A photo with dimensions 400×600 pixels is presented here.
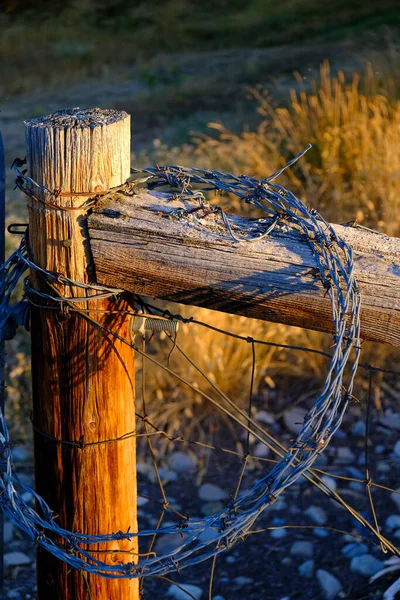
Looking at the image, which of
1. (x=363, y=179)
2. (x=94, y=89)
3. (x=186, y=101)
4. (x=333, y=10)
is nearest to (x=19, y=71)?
(x=94, y=89)

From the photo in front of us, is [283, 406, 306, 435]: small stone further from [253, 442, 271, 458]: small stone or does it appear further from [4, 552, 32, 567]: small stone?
[4, 552, 32, 567]: small stone

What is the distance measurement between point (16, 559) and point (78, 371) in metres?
1.64

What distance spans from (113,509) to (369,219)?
316 centimetres

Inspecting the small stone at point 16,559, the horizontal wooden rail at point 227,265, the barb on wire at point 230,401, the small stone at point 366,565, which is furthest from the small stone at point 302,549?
the horizontal wooden rail at point 227,265

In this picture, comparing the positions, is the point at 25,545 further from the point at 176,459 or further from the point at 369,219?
the point at 369,219

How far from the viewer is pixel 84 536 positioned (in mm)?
1507

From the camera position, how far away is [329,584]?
103 inches

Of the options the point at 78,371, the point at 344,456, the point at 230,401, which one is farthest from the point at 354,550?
the point at 78,371

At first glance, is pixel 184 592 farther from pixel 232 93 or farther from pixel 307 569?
pixel 232 93

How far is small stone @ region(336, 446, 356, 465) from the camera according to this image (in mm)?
3293

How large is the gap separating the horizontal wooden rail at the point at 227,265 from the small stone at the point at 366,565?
153 cm

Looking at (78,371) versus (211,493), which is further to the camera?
(211,493)

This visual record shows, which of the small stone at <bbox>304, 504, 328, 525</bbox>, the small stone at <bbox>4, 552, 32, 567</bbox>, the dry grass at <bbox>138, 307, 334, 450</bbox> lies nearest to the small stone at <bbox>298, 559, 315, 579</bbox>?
the small stone at <bbox>304, 504, 328, 525</bbox>

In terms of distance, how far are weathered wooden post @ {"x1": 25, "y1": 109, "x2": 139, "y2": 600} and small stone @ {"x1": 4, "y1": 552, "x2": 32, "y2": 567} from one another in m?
1.22
